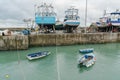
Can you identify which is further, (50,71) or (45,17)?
(45,17)

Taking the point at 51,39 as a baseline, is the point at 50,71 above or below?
below

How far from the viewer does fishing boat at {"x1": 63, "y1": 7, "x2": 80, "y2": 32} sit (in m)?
38.3

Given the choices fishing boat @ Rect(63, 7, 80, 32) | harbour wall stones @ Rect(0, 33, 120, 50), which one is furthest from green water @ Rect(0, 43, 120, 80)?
fishing boat @ Rect(63, 7, 80, 32)

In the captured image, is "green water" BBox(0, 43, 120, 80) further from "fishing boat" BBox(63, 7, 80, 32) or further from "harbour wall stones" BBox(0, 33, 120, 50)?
"fishing boat" BBox(63, 7, 80, 32)

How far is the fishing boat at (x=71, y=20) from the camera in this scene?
126 feet

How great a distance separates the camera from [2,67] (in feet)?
62.0

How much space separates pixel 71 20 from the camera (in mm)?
38750

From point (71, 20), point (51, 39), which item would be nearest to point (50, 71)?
point (51, 39)

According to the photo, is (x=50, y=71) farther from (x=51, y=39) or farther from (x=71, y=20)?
(x=71, y=20)

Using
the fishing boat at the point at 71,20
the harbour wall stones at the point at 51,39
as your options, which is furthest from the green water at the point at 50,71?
A: the fishing boat at the point at 71,20

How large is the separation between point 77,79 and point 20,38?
17.0 meters

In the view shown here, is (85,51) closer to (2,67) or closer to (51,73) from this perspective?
(51,73)

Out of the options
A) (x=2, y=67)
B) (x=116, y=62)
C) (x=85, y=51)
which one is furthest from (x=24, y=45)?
(x=116, y=62)

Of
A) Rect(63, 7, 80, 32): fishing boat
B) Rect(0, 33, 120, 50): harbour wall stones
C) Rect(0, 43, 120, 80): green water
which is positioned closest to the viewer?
Rect(0, 43, 120, 80): green water
